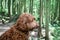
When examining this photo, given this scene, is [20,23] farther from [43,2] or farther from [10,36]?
[43,2]

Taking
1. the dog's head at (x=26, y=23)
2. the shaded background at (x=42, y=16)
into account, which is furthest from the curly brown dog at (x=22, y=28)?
the shaded background at (x=42, y=16)

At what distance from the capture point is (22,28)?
348 centimetres

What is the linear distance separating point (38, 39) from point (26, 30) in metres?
3.16

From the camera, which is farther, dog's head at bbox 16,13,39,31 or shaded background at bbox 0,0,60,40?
shaded background at bbox 0,0,60,40

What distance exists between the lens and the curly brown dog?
3443mm

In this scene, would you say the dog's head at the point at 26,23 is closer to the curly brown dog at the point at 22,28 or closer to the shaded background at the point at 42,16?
the curly brown dog at the point at 22,28

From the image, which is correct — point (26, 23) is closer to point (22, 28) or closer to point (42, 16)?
point (22, 28)

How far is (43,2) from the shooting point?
6.84m

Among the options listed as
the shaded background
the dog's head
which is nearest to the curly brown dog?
the dog's head

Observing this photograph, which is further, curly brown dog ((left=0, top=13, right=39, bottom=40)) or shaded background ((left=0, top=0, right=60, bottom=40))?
shaded background ((left=0, top=0, right=60, bottom=40))

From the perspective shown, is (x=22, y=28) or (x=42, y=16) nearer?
(x=22, y=28)

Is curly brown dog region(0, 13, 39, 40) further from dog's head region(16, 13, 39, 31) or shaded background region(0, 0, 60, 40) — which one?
shaded background region(0, 0, 60, 40)

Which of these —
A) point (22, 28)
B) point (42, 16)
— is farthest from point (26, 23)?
point (42, 16)

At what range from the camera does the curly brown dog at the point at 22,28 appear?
136 inches
